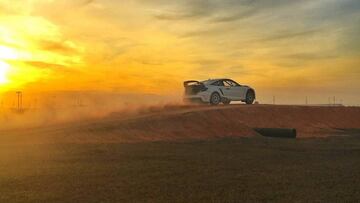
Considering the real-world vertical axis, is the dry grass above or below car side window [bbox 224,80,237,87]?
below

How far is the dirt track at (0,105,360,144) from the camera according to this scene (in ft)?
61.1

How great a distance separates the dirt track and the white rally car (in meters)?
1.21

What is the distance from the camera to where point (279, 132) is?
71.9 feet

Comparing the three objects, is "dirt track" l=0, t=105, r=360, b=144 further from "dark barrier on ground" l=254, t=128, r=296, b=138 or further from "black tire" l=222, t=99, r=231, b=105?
"black tire" l=222, t=99, r=231, b=105

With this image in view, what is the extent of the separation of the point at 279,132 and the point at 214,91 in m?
7.33

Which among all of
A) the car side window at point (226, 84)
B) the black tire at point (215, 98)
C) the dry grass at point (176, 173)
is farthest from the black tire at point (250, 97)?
the dry grass at point (176, 173)

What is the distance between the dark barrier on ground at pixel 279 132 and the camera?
21.6 meters

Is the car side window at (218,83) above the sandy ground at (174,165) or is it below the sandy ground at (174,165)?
above

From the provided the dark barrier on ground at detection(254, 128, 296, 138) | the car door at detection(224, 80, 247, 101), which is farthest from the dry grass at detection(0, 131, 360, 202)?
the car door at detection(224, 80, 247, 101)

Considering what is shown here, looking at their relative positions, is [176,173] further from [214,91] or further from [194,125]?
[214,91]

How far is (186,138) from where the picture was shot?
767 inches

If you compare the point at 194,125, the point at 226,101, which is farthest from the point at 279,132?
the point at 226,101

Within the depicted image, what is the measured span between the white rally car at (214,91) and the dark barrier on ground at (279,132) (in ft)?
19.5

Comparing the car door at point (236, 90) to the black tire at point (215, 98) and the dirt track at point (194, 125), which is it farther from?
the dirt track at point (194, 125)
